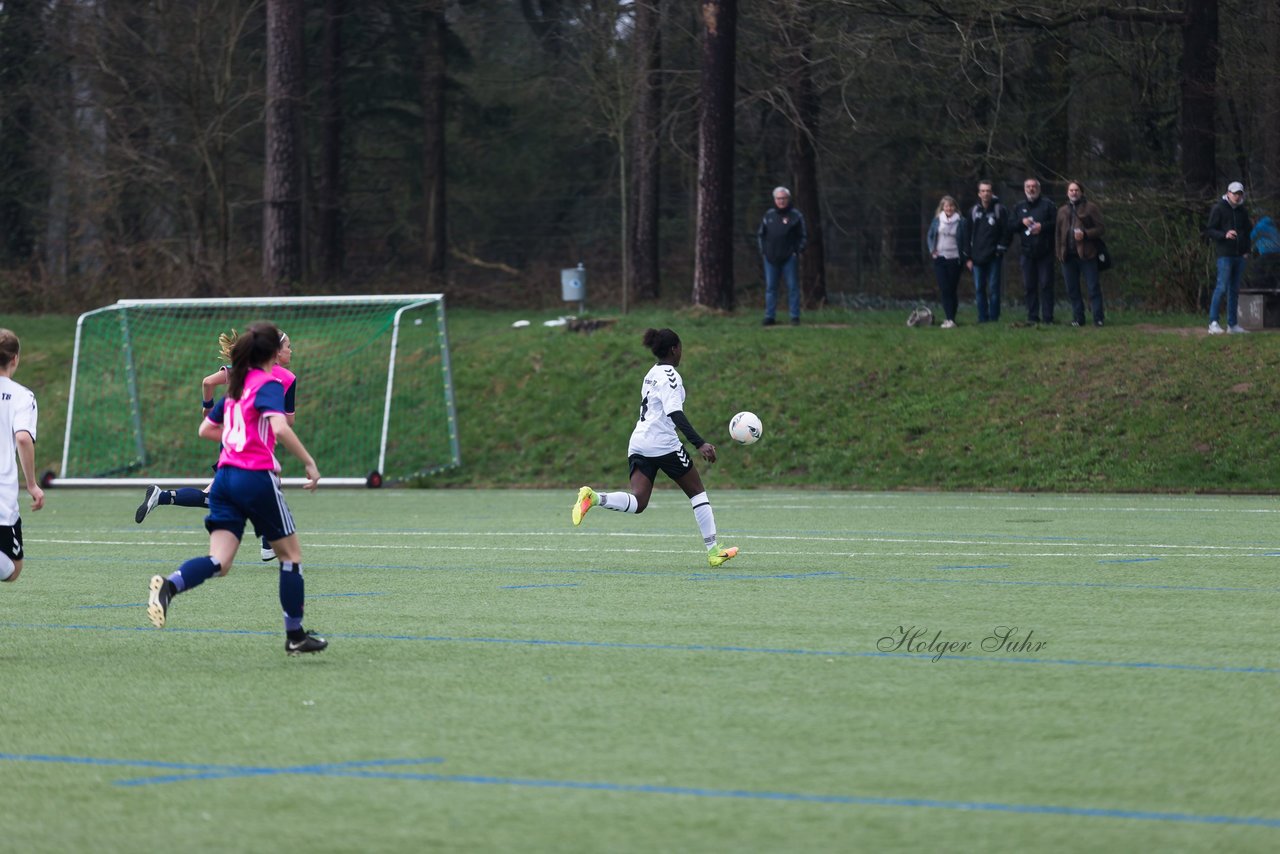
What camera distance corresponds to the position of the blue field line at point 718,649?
26.3 ft

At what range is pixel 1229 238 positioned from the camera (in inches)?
885

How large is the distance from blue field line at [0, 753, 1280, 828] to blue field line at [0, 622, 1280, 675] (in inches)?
104

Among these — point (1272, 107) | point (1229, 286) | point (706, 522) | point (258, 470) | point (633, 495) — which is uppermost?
point (1272, 107)

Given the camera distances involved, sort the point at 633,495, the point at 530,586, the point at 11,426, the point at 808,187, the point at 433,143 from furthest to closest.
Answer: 1. the point at 433,143
2. the point at 808,187
3. the point at 633,495
4. the point at 530,586
5. the point at 11,426

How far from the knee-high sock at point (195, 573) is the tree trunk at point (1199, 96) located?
21.2 meters

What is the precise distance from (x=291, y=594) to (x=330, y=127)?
3367 cm

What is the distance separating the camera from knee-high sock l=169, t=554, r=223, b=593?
8.77 m

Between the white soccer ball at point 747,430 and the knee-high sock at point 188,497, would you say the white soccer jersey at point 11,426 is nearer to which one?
the knee-high sock at point 188,497

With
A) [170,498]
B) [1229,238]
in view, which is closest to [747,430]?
[170,498]

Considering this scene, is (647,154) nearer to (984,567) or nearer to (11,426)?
(984,567)

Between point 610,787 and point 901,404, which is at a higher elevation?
point 901,404

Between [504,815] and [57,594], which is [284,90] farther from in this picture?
[504,815]

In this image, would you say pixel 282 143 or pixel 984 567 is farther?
pixel 282 143

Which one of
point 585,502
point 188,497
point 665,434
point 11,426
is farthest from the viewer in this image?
point 188,497
